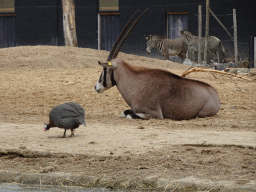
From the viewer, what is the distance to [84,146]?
5090 millimetres

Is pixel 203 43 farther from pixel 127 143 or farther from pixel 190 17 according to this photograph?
pixel 127 143

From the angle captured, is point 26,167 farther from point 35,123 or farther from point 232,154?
point 35,123

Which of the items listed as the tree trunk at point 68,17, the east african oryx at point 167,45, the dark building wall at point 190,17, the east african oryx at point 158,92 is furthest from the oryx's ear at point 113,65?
the dark building wall at point 190,17

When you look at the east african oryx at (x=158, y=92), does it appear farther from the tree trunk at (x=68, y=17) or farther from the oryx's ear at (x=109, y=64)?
the tree trunk at (x=68, y=17)

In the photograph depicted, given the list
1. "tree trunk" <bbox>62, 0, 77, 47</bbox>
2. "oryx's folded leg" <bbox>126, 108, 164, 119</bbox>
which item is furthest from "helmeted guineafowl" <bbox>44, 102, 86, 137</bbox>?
"tree trunk" <bbox>62, 0, 77, 47</bbox>

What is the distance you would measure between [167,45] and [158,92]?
30.6 ft

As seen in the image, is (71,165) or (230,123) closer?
(71,165)

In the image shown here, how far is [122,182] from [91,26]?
13885 mm

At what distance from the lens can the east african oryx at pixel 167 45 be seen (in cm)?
1612

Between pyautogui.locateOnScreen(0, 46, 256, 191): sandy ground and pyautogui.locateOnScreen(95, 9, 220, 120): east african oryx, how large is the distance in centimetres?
16

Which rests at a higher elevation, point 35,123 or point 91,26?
point 91,26

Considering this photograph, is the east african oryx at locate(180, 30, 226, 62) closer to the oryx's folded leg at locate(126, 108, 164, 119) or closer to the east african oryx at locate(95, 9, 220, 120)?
the east african oryx at locate(95, 9, 220, 120)

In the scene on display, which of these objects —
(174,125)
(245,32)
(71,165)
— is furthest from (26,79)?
(245,32)

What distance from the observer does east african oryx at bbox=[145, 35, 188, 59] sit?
16.1 m
